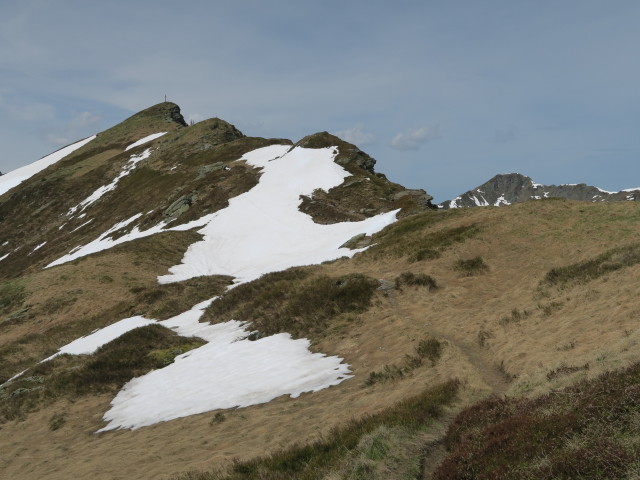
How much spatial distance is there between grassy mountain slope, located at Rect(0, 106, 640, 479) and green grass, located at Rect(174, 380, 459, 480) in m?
0.05

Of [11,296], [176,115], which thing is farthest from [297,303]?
[176,115]

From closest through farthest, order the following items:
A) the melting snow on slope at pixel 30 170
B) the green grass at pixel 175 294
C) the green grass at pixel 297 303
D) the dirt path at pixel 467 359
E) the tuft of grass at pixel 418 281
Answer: the dirt path at pixel 467 359
the green grass at pixel 297 303
the tuft of grass at pixel 418 281
the green grass at pixel 175 294
the melting snow on slope at pixel 30 170

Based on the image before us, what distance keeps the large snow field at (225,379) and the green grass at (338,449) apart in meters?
5.49

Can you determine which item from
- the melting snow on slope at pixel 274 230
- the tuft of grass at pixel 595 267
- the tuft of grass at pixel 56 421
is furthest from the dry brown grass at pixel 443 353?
the melting snow on slope at pixel 274 230

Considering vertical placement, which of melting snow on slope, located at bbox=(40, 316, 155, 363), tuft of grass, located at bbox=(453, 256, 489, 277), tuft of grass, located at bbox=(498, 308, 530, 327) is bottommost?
tuft of grass, located at bbox=(498, 308, 530, 327)

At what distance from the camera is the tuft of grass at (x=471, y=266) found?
2675 cm

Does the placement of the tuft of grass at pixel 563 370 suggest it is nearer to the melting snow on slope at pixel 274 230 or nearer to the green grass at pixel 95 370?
the green grass at pixel 95 370

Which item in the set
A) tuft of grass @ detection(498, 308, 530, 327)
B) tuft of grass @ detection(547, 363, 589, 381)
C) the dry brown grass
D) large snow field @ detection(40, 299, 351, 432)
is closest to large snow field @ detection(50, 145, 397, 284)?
the dry brown grass

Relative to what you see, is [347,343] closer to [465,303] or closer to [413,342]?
[413,342]

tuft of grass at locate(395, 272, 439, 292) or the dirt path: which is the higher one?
tuft of grass at locate(395, 272, 439, 292)

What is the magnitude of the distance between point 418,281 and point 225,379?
11740mm

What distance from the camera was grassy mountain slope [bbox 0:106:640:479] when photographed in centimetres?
1140

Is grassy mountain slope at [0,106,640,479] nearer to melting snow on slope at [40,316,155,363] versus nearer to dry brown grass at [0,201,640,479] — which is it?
dry brown grass at [0,201,640,479]

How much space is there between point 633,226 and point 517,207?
9259 mm
